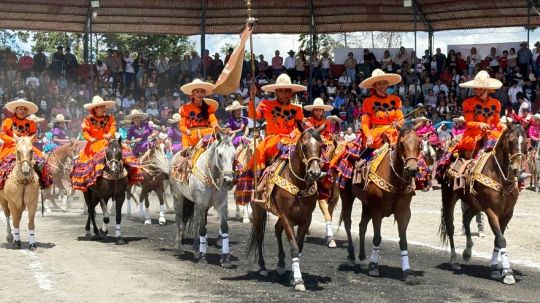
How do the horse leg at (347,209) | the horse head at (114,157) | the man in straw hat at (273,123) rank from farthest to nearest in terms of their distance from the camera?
the horse head at (114,157)
the horse leg at (347,209)
the man in straw hat at (273,123)

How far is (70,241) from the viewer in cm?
1727

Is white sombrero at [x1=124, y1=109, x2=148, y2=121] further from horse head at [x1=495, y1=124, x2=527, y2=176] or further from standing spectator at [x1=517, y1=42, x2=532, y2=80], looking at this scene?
standing spectator at [x1=517, y1=42, x2=532, y2=80]

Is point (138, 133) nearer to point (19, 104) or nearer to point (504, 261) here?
point (19, 104)

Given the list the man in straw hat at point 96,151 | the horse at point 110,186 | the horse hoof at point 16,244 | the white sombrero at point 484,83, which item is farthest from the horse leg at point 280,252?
the horse hoof at point 16,244

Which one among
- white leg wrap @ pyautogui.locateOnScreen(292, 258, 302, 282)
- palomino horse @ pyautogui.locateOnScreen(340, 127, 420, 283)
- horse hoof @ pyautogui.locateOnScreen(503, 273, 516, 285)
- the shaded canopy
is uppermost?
the shaded canopy

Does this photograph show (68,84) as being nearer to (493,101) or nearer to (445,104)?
(445,104)

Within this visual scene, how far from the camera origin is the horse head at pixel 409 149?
12.5 m

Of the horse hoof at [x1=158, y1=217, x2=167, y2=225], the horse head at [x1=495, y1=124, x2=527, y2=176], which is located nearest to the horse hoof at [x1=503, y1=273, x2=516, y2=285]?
the horse head at [x1=495, y1=124, x2=527, y2=176]

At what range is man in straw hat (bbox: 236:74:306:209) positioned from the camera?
13.6 m

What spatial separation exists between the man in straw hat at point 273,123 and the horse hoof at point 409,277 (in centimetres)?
269

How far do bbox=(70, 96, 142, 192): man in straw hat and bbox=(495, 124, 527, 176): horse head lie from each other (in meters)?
7.90

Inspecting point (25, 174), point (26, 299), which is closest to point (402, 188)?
point (26, 299)

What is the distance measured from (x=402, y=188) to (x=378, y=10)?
23062 millimetres

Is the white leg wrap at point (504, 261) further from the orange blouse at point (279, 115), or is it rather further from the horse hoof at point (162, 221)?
the horse hoof at point (162, 221)
